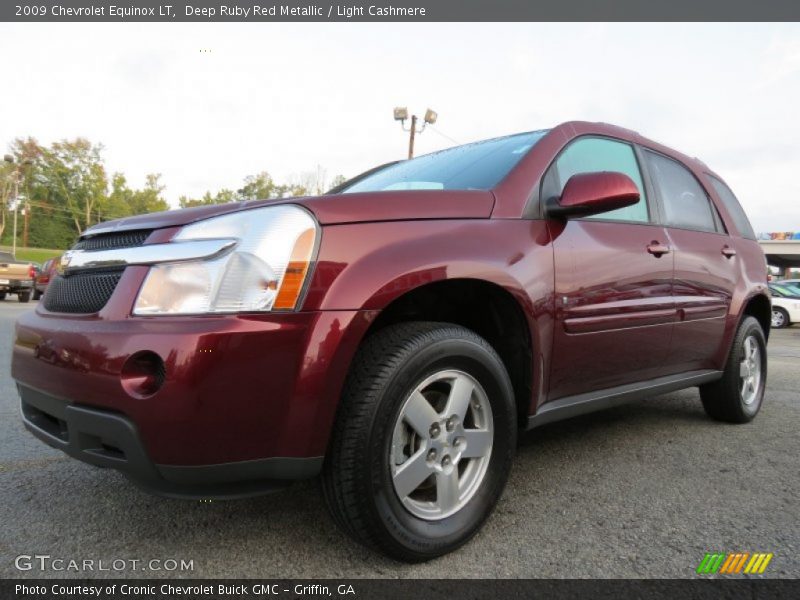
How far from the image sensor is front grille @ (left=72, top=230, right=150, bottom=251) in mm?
1854

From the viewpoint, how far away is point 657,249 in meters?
2.85

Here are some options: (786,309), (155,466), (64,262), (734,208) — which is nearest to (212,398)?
(155,466)

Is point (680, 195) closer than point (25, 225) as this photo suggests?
Yes

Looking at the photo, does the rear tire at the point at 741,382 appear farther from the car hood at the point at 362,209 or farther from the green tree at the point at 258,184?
the green tree at the point at 258,184

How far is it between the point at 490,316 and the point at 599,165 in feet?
3.64

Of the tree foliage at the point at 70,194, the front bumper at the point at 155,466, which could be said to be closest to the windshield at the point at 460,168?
the front bumper at the point at 155,466

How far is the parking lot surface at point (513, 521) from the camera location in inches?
71.6

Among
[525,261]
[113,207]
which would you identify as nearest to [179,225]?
[525,261]

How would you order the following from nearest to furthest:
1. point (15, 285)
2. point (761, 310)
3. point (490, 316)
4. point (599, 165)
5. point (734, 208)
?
point (490, 316) < point (599, 165) < point (734, 208) < point (761, 310) < point (15, 285)

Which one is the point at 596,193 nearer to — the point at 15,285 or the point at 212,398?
the point at 212,398

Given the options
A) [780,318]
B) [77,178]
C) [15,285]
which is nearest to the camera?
[780,318]

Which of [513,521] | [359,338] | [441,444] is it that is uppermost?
[359,338]
